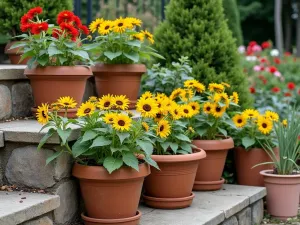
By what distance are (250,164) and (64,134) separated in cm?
199

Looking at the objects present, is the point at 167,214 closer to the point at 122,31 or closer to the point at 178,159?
the point at 178,159

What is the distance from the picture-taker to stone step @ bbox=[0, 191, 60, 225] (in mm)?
2824

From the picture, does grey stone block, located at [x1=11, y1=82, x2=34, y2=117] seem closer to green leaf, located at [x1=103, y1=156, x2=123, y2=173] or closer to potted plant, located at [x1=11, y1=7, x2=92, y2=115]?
potted plant, located at [x1=11, y1=7, x2=92, y2=115]

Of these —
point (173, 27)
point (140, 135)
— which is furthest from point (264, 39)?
point (140, 135)

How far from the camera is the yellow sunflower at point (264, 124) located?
4453mm

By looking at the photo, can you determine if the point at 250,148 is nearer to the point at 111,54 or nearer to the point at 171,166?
the point at 171,166

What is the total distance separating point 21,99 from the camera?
3932mm

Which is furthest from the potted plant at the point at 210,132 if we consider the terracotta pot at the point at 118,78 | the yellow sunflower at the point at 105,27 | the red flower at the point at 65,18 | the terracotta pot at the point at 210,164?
the red flower at the point at 65,18

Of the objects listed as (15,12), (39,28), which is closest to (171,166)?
(39,28)

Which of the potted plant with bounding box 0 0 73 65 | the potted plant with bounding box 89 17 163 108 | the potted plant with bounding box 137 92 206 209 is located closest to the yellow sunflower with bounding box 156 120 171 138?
the potted plant with bounding box 137 92 206 209

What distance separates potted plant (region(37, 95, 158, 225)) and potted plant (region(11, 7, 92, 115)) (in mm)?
435

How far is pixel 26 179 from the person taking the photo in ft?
11.0

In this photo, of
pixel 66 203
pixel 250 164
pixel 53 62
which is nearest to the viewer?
pixel 66 203

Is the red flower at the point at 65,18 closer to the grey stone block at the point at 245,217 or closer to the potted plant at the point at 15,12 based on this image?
the potted plant at the point at 15,12
